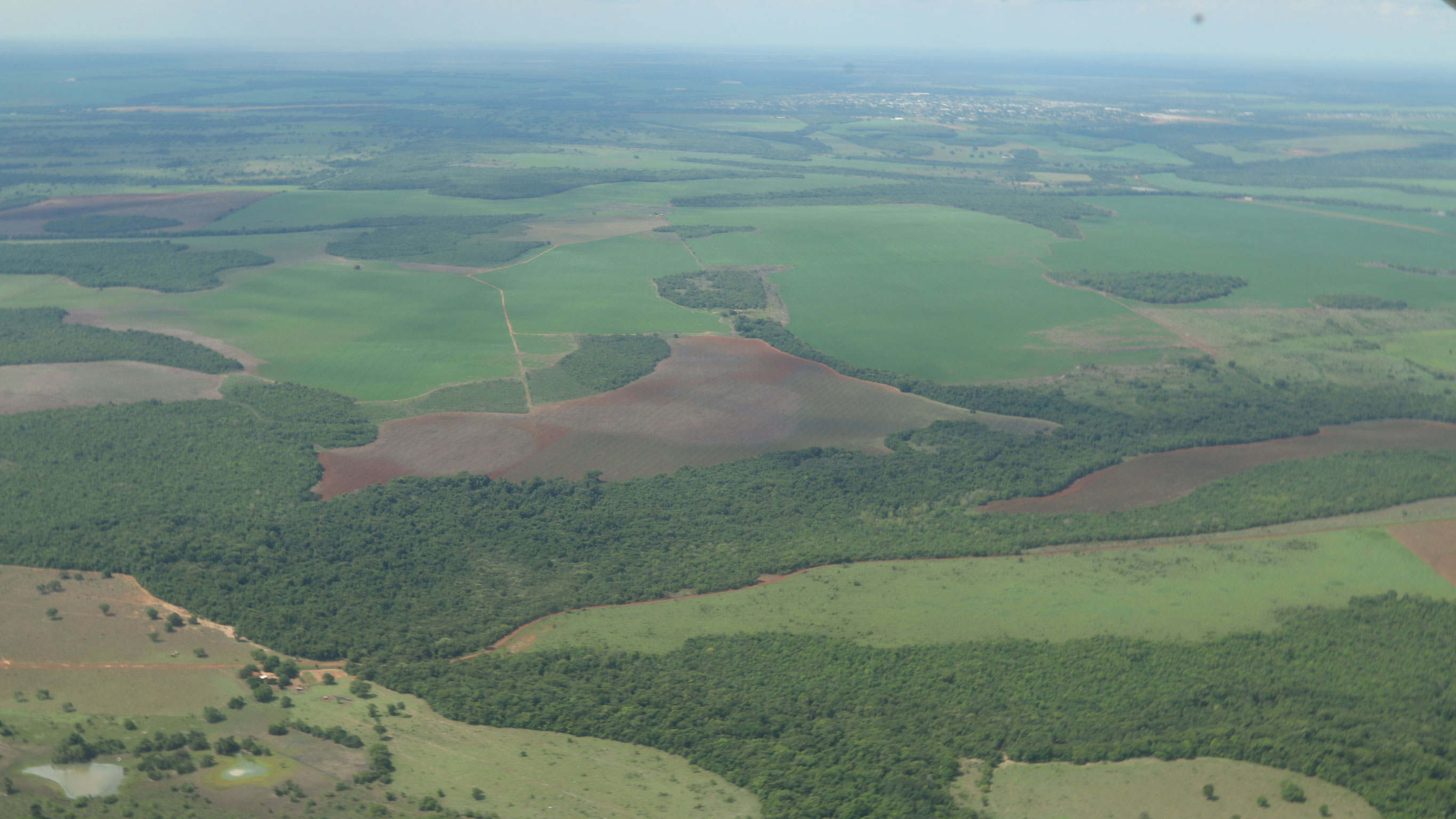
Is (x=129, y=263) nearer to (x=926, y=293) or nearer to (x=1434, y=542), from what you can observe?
(x=926, y=293)

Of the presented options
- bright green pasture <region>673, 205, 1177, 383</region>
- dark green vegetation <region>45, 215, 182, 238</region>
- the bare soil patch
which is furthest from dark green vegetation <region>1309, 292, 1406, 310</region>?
dark green vegetation <region>45, 215, 182, 238</region>

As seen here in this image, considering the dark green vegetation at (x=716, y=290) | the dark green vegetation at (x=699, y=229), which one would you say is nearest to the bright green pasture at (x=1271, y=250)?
the dark green vegetation at (x=716, y=290)

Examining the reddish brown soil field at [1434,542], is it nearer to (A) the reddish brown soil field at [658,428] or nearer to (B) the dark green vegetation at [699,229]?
(A) the reddish brown soil field at [658,428]

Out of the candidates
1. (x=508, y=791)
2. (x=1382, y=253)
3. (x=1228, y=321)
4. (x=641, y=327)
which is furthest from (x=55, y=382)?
(x=1382, y=253)

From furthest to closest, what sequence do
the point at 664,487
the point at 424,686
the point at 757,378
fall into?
the point at 757,378
the point at 664,487
the point at 424,686

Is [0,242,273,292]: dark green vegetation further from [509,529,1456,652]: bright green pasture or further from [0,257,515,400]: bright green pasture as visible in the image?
[509,529,1456,652]: bright green pasture

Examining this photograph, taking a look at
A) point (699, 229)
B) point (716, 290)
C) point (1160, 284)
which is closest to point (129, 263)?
point (716, 290)

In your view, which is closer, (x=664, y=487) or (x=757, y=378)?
(x=664, y=487)

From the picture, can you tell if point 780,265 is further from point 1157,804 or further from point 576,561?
point 1157,804
